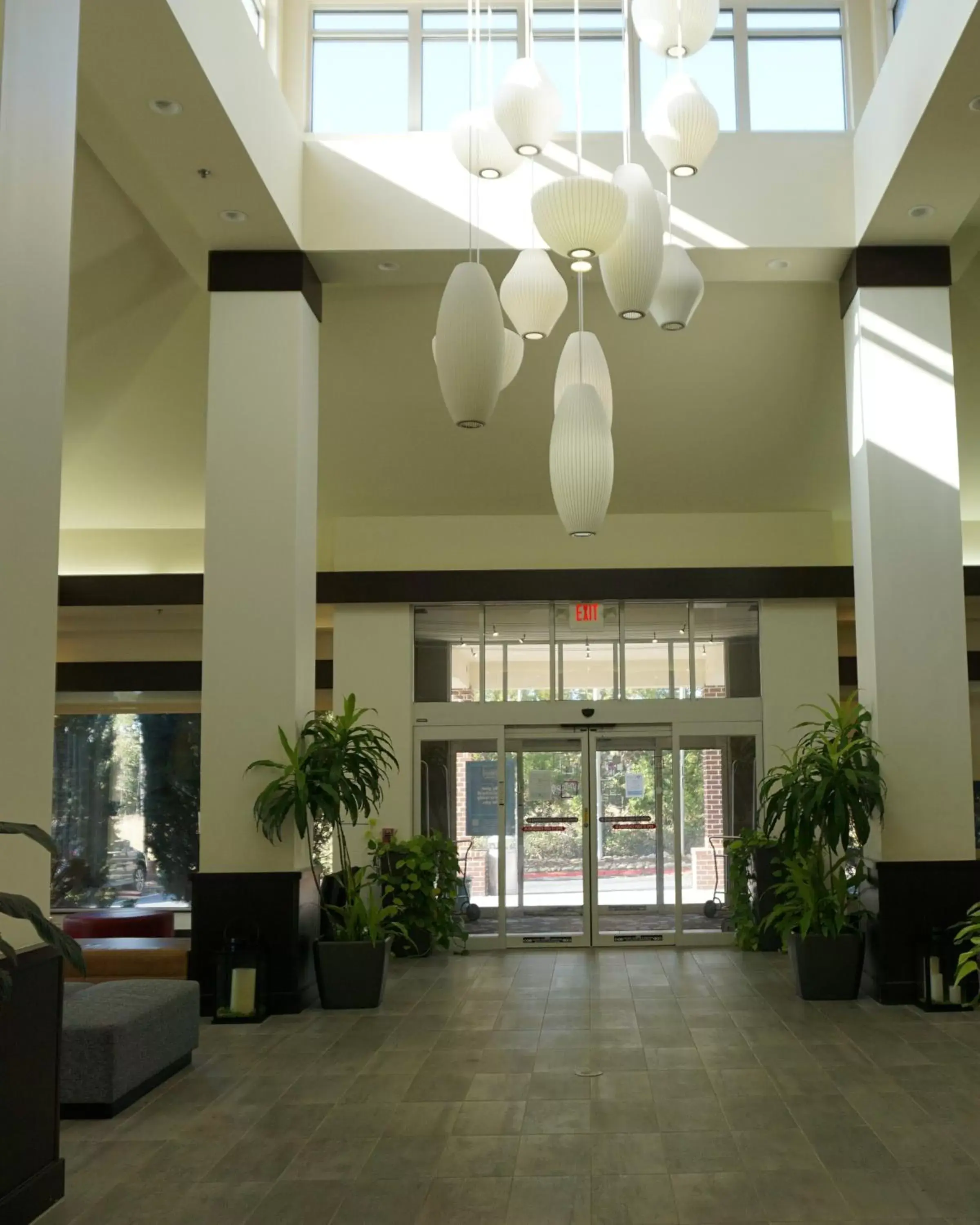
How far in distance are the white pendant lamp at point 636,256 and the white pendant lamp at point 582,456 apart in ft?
1.51

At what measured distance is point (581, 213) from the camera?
480 centimetres

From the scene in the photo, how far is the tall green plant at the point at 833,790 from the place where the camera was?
7828 millimetres

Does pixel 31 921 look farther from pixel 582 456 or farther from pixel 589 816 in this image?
pixel 589 816

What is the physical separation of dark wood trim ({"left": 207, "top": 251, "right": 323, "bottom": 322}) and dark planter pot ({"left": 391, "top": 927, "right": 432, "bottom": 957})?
531 cm

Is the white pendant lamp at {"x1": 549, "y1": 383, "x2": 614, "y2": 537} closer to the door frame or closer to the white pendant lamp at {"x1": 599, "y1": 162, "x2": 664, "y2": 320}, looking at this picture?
the white pendant lamp at {"x1": 599, "y1": 162, "x2": 664, "y2": 320}

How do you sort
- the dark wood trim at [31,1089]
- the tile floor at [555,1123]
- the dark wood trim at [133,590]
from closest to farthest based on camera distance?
the dark wood trim at [31,1089], the tile floor at [555,1123], the dark wood trim at [133,590]

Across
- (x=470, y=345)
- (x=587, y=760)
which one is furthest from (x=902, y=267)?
(x=587, y=760)

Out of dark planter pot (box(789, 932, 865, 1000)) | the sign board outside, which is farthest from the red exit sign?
dark planter pot (box(789, 932, 865, 1000))

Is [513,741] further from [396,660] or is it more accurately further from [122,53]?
[122,53]

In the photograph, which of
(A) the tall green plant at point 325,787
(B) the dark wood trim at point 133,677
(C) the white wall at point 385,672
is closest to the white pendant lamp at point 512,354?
(A) the tall green plant at point 325,787

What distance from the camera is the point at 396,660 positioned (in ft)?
38.0

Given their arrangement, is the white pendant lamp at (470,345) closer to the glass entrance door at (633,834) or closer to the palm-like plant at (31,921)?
the palm-like plant at (31,921)

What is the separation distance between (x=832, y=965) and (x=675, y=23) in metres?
5.80

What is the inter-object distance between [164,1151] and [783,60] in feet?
27.7
